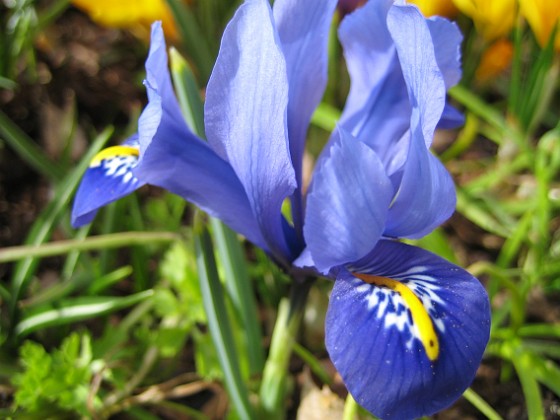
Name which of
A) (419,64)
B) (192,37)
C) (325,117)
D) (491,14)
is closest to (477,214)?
(325,117)

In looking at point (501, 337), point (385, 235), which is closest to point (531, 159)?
point (501, 337)

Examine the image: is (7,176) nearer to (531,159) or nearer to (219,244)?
(219,244)

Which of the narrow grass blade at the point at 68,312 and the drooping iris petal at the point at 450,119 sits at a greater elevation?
the drooping iris petal at the point at 450,119

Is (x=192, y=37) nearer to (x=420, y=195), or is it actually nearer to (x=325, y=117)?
(x=325, y=117)

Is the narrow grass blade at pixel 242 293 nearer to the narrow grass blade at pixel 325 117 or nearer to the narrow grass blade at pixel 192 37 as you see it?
the narrow grass blade at pixel 325 117

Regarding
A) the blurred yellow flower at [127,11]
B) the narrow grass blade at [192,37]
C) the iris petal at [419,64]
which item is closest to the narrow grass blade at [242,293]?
the iris petal at [419,64]
